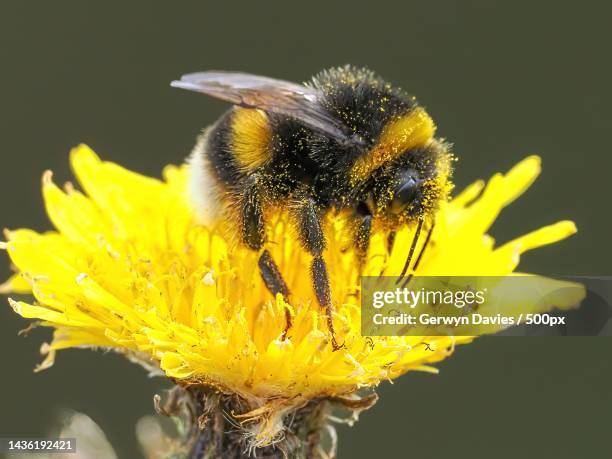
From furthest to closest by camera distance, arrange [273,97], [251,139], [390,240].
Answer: [390,240] < [251,139] < [273,97]

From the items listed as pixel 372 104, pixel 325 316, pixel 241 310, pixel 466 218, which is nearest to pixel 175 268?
pixel 241 310

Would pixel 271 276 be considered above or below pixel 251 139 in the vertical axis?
below

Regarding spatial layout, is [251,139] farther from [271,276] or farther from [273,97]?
[271,276]

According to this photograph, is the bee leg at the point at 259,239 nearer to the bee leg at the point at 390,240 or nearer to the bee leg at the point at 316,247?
the bee leg at the point at 316,247

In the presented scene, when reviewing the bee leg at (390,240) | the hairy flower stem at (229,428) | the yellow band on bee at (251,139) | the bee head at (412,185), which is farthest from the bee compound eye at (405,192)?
the hairy flower stem at (229,428)

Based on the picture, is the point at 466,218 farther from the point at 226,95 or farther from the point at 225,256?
the point at 226,95

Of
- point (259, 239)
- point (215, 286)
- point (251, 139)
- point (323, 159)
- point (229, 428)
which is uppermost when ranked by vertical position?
point (251, 139)

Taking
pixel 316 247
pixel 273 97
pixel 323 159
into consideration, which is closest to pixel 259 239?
pixel 316 247
